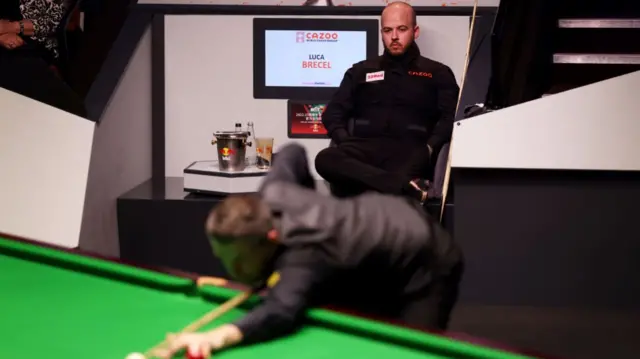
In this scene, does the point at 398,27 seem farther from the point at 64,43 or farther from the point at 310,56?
the point at 64,43

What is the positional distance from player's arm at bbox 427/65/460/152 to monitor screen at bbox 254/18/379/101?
0.78m

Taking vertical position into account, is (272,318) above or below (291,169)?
below

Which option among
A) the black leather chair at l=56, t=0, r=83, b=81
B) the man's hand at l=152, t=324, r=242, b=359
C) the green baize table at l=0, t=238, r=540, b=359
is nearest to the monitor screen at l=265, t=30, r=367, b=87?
the black leather chair at l=56, t=0, r=83, b=81

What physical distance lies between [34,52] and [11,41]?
0.43 ft

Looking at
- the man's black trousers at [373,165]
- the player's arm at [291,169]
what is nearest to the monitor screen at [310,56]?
the man's black trousers at [373,165]

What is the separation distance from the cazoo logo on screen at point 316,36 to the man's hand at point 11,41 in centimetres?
162

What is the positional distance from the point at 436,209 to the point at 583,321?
33.1 inches

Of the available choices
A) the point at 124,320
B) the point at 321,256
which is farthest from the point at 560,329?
the point at 124,320

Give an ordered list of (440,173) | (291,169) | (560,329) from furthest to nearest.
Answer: (440,173) < (560,329) < (291,169)

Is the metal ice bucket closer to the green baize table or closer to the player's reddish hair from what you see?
the green baize table

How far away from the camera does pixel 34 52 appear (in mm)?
4004

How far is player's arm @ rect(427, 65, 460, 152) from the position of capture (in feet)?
11.9

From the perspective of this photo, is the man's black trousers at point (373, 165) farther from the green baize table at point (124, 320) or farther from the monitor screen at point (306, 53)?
the green baize table at point (124, 320)

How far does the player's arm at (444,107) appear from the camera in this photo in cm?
362
